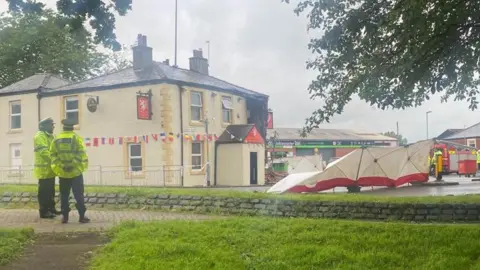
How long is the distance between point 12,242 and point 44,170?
10.9 feet

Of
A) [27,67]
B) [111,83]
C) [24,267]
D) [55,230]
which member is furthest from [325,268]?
[27,67]

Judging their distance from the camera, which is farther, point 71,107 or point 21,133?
point 21,133

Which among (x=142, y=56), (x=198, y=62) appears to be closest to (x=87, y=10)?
(x=142, y=56)

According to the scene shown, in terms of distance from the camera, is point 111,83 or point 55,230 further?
point 111,83

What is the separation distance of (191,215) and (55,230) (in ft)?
9.69

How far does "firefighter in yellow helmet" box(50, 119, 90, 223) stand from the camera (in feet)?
32.2

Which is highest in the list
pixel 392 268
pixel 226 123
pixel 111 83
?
pixel 111 83

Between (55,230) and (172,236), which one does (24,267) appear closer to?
(172,236)

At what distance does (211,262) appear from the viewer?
6.36 metres

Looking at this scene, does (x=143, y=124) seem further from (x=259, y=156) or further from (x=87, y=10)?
(x=87, y=10)

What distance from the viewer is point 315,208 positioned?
10.7 meters

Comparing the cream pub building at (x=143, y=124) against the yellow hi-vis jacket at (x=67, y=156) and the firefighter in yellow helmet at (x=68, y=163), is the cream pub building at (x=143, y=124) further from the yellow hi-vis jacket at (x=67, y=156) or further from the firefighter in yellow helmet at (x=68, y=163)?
the yellow hi-vis jacket at (x=67, y=156)

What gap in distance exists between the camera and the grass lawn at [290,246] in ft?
20.8

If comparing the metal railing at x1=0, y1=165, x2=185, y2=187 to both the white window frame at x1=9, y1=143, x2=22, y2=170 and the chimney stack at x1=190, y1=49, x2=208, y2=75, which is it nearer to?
the white window frame at x1=9, y1=143, x2=22, y2=170
